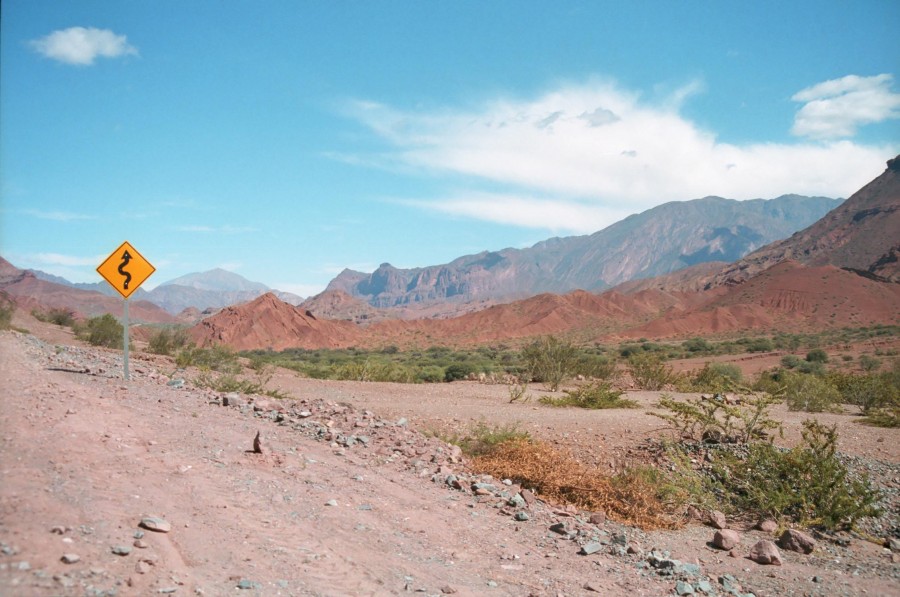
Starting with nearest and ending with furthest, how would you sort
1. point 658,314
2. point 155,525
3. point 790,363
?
1. point 155,525
2. point 790,363
3. point 658,314

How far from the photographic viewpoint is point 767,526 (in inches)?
314

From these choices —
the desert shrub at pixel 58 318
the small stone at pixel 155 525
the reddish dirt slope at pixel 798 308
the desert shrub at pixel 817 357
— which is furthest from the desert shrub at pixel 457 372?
the reddish dirt slope at pixel 798 308

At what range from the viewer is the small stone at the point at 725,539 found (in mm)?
6949

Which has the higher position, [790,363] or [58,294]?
[58,294]

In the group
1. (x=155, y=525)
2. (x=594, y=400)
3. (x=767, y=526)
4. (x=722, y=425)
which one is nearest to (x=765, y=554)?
(x=767, y=526)

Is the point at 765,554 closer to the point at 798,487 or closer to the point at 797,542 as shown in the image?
the point at 797,542

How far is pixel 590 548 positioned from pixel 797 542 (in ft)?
9.25

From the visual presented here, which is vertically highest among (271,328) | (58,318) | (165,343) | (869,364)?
(58,318)

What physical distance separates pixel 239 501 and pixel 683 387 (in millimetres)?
18704

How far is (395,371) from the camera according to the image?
25.6 meters

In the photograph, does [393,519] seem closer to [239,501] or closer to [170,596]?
[239,501]

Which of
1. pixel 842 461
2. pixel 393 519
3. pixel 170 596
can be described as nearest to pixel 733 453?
pixel 842 461

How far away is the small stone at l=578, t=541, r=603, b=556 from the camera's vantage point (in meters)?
6.23

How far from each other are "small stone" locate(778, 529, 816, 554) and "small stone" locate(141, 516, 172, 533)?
22.4ft
